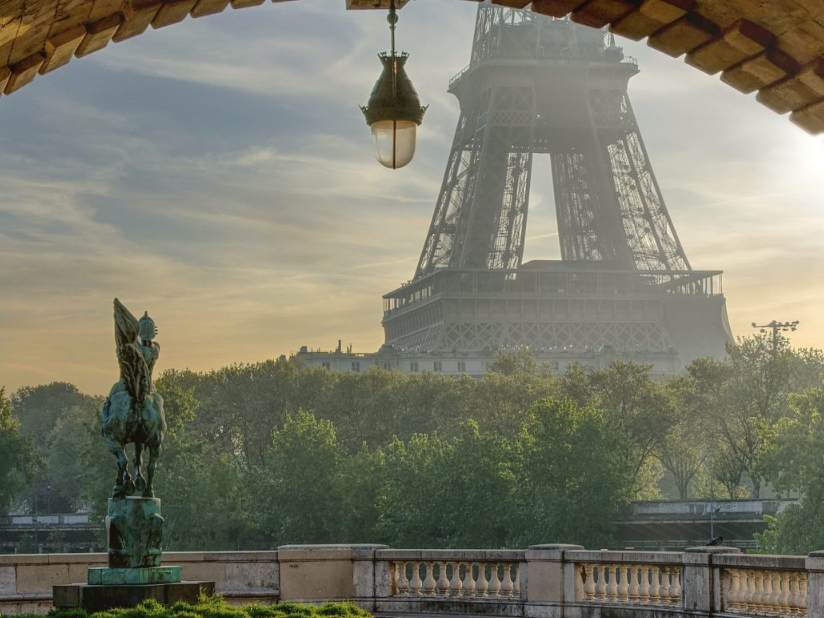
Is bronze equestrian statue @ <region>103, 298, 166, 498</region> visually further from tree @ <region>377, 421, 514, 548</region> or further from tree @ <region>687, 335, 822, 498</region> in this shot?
tree @ <region>687, 335, 822, 498</region>

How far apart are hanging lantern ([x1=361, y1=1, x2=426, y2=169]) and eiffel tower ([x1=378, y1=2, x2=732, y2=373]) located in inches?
4673

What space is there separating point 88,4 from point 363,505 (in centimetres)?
6969

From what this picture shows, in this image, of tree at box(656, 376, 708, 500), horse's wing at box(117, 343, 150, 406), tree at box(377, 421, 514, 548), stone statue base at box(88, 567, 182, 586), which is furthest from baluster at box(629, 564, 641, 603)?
tree at box(656, 376, 708, 500)

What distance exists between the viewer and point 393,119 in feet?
33.5

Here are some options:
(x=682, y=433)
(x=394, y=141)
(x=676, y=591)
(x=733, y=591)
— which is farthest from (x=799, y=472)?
(x=394, y=141)

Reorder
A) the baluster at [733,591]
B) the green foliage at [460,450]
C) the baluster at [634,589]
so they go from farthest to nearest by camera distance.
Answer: the green foliage at [460,450] → the baluster at [634,589] → the baluster at [733,591]

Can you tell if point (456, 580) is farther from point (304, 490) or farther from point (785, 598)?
point (304, 490)

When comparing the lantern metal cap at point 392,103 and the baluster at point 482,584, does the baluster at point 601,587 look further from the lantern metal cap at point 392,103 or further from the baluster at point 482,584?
the lantern metal cap at point 392,103

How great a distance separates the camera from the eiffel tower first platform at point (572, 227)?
131m

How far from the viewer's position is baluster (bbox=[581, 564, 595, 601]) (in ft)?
65.6

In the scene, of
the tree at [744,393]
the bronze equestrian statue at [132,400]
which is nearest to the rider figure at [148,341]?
the bronze equestrian statue at [132,400]

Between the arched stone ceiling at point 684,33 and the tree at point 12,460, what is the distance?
87.1m

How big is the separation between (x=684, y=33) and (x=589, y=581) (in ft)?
40.0

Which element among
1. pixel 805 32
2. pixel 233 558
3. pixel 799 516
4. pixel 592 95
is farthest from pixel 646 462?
pixel 805 32
